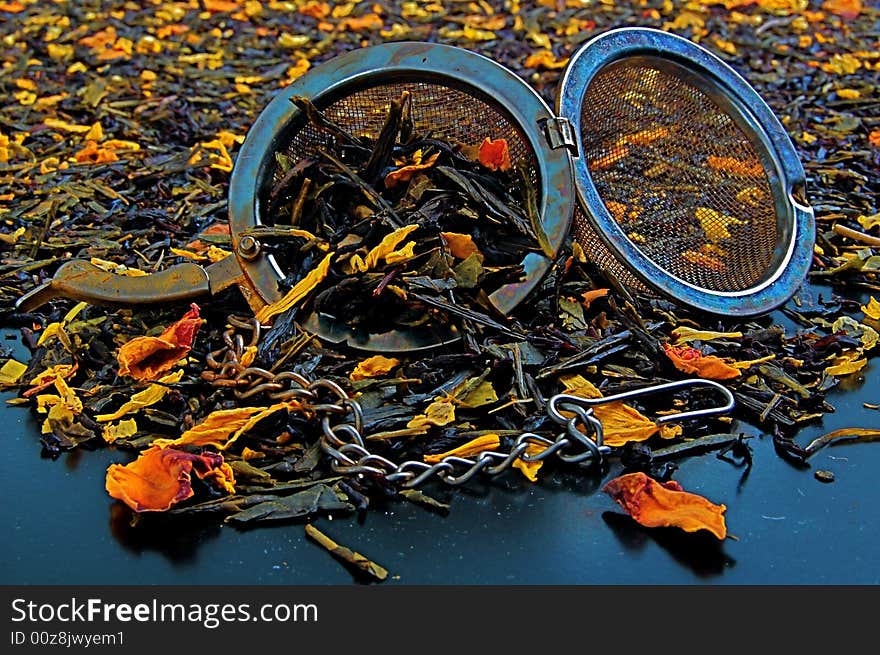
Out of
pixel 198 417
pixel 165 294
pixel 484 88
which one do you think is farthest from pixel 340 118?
pixel 198 417

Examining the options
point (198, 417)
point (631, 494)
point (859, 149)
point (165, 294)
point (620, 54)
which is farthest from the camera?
point (859, 149)

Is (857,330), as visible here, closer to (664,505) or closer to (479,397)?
(664,505)

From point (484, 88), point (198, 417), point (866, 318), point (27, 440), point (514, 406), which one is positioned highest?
point (484, 88)

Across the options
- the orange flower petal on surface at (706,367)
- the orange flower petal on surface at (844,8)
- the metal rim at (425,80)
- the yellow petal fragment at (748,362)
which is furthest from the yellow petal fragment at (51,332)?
the orange flower petal on surface at (844,8)

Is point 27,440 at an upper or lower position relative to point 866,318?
lower

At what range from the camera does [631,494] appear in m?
2.21

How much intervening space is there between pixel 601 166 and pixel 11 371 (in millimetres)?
1795

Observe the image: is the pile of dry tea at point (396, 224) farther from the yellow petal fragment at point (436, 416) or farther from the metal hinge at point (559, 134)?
the yellow petal fragment at point (436, 416)

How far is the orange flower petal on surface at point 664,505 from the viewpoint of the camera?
2.14m

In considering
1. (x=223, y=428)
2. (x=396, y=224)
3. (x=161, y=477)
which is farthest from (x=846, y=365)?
(x=161, y=477)

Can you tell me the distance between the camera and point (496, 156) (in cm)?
285

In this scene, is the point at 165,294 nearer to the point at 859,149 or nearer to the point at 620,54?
the point at 620,54

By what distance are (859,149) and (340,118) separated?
7.21ft

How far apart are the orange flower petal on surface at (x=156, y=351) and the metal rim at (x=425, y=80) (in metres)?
0.22
